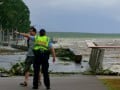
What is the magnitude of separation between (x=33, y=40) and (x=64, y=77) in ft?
11.5

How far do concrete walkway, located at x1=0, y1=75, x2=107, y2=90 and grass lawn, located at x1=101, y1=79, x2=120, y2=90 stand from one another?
200 mm

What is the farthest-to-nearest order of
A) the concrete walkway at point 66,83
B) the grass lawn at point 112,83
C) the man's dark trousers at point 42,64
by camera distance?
1. the grass lawn at point 112,83
2. the concrete walkway at point 66,83
3. the man's dark trousers at point 42,64

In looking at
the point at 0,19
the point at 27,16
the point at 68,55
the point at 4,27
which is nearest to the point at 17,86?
the point at 68,55

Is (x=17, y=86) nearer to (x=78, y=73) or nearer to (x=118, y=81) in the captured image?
(x=118, y=81)

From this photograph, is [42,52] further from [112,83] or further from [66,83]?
[112,83]

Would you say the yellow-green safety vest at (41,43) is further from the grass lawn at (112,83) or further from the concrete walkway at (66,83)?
the grass lawn at (112,83)

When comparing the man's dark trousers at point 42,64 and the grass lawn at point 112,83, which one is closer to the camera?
the man's dark trousers at point 42,64

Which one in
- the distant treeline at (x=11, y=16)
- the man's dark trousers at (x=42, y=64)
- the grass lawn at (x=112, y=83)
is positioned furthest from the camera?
the distant treeline at (x=11, y=16)

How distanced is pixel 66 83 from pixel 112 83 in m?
1.47

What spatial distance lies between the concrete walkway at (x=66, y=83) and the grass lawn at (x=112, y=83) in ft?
0.66

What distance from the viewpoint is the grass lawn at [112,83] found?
1691 cm

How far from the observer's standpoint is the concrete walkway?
1680cm

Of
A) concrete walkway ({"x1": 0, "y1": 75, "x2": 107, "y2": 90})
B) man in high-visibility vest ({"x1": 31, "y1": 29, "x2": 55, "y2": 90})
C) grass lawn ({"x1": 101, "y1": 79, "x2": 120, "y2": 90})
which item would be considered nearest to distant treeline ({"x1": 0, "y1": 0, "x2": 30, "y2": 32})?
concrete walkway ({"x1": 0, "y1": 75, "x2": 107, "y2": 90})

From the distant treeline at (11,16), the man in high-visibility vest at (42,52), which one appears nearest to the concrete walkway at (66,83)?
the man in high-visibility vest at (42,52)
